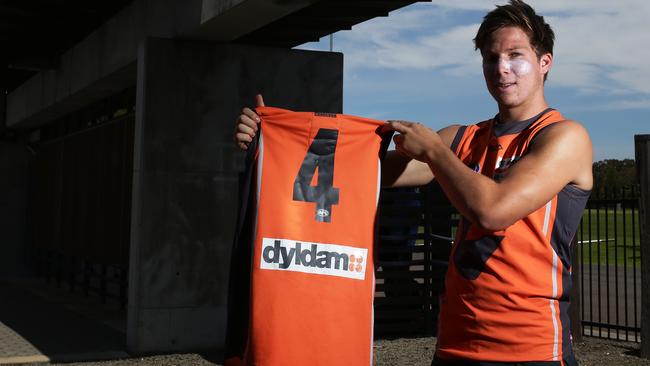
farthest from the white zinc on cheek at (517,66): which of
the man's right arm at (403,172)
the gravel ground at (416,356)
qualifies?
the gravel ground at (416,356)

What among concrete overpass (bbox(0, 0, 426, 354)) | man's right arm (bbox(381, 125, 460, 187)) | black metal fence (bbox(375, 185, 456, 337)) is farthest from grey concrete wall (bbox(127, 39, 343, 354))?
man's right arm (bbox(381, 125, 460, 187))

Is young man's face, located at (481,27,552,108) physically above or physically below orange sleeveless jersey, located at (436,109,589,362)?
above

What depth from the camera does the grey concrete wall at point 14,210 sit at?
18641 millimetres

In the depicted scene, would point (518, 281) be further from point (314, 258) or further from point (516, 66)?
point (314, 258)

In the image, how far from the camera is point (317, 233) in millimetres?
3752

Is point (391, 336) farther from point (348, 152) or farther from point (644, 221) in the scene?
point (348, 152)

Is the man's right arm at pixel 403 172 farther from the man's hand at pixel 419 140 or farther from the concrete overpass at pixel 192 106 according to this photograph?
the concrete overpass at pixel 192 106

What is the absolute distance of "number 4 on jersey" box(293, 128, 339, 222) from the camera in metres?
3.76

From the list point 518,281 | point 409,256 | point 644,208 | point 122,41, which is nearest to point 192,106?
point 122,41

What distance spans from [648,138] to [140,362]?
5.21 meters

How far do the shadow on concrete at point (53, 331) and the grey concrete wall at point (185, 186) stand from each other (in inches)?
24.7

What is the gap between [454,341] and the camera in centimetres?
231

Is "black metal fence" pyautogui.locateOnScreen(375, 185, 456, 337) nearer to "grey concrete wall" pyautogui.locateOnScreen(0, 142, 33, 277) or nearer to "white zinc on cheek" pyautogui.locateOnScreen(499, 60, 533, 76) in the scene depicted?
"white zinc on cheek" pyautogui.locateOnScreen(499, 60, 533, 76)

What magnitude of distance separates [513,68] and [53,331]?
29.7ft
